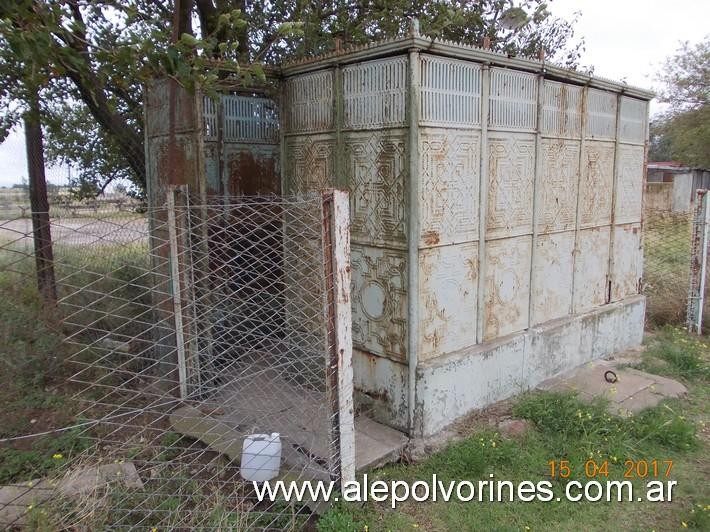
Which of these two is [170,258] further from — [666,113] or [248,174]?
[666,113]

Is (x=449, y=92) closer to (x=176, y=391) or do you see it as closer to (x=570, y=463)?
(x=570, y=463)

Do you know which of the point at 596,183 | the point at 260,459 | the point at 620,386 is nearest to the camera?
the point at 260,459

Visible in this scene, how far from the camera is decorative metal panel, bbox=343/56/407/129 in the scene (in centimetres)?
353

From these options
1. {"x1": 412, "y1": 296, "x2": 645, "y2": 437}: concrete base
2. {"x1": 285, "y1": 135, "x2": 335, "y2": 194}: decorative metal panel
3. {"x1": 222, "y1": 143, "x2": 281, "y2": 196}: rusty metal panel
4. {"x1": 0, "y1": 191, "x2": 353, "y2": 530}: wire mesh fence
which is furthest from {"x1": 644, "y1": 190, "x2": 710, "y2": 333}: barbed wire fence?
{"x1": 0, "y1": 191, "x2": 353, "y2": 530}: wire mesh fence

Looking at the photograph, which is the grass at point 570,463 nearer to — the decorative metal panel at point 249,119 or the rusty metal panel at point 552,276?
the rusty metal panel at point 552,276

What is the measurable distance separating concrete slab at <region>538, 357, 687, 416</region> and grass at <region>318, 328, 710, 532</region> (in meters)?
0.13

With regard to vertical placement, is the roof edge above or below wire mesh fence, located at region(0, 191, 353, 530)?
above

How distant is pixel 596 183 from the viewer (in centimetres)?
527

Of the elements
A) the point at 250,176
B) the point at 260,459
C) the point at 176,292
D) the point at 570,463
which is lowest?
the point at 570,463

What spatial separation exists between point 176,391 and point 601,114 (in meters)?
4.62

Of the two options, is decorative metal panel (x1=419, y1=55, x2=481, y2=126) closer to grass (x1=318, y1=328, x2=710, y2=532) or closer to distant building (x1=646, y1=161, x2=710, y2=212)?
grass (x1=318, y1=328, x2=710, y2=532)

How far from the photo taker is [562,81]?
15.5ft

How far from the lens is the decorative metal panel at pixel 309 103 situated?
3.99 meters

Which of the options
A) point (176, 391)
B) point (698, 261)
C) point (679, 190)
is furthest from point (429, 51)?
point (679, 190)
